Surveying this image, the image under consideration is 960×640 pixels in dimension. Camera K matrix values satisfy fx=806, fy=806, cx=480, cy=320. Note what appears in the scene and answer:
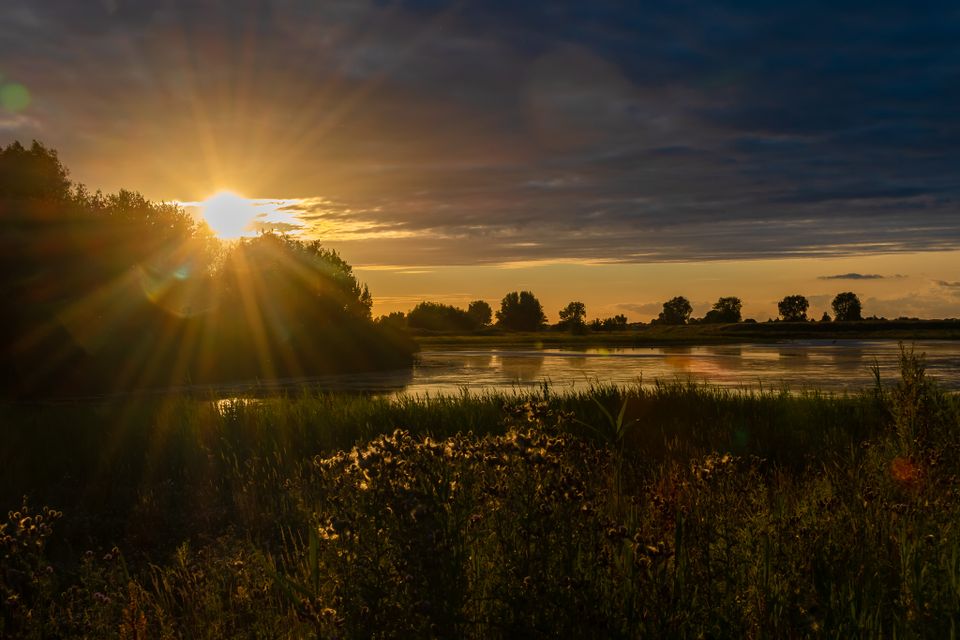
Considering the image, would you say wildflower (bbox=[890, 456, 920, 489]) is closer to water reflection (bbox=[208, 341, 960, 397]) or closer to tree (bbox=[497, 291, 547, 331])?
water reflection (bbox=[208, 341, 960, 397])

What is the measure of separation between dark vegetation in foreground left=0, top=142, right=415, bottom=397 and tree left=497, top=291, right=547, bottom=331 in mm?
68850

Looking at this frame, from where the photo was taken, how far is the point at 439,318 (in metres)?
109

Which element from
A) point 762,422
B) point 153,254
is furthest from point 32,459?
point 153,254

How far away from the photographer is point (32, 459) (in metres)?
12.8

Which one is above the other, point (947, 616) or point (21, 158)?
point (21, 158)

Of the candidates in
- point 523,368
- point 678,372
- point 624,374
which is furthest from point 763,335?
point 624,374

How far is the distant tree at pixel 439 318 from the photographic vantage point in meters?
108

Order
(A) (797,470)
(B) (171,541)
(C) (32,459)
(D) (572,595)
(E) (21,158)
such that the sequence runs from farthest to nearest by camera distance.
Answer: (E) (21,158) → (C) (32,459) → (A) (797,470) → (B) (171,541) → (D) (572,595)

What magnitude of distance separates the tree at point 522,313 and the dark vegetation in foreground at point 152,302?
68850 millimetres

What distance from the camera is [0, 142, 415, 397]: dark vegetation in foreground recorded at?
103 feet

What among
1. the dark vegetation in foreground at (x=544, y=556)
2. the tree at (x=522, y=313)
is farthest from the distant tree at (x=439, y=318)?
the dark vegetation in foreground at (x=544, y=556)

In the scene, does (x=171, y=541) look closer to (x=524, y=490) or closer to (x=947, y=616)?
(x=524, y=490)

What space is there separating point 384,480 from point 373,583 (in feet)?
1.66

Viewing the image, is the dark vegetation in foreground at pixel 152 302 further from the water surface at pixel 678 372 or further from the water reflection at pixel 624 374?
the water surface at pixel 678 372
